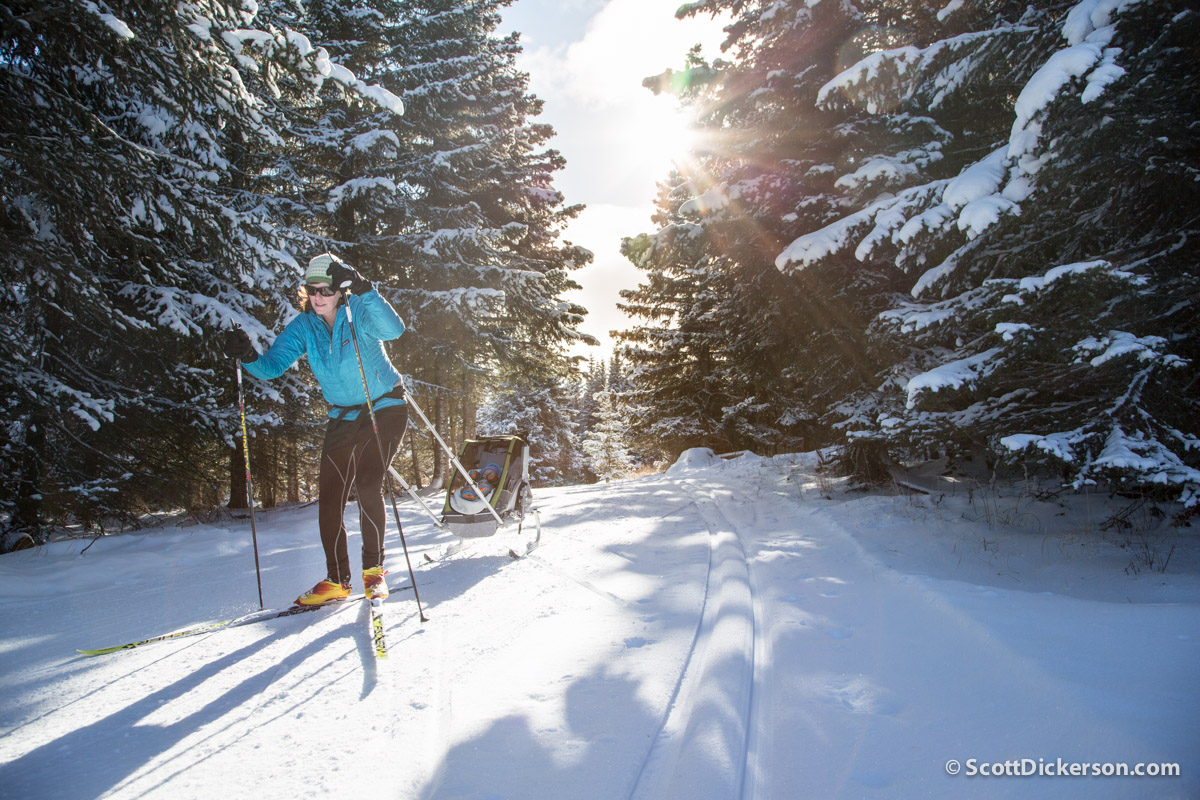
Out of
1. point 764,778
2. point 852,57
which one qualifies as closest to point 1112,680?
point 764,778

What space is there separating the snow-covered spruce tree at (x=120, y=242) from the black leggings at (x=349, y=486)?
3688 mm

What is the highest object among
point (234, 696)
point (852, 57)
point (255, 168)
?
point (255, 168)

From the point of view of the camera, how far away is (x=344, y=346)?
11.7ft

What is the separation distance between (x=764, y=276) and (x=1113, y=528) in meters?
4.79

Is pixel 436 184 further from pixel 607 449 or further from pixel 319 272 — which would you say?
pixel 607 449

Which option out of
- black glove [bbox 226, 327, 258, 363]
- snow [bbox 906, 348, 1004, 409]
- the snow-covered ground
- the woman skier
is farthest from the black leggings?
snow [bbox 906, 348, 1004, 409]

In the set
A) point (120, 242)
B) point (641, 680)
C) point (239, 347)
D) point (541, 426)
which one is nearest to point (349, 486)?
point (239, 347)

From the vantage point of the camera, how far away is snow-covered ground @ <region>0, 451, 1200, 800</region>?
65.7 inches

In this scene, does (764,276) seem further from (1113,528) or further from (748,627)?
(748,627)

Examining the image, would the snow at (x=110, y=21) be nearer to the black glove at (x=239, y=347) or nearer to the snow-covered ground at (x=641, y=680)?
the black glove at (x=239, y=347)

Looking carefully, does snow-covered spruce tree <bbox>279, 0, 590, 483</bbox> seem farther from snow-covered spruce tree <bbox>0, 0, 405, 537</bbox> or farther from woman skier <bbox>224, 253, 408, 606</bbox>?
woman skier <bbox>224, 253, 408, 606</bbox>

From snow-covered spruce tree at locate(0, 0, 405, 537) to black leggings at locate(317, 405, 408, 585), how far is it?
12.1 ft

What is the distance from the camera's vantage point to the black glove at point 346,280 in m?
3.47

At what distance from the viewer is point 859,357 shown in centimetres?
707
